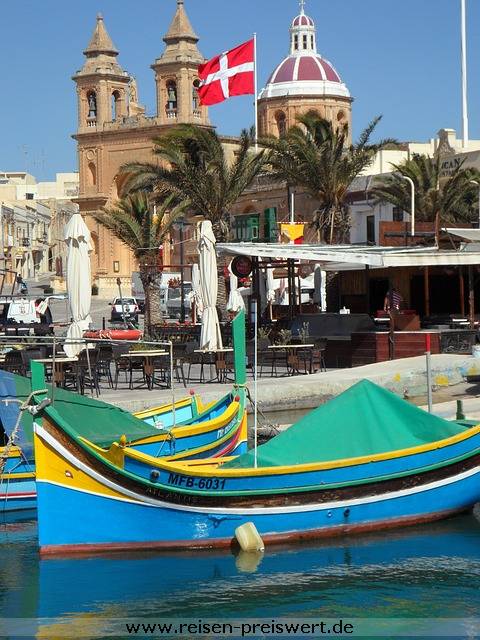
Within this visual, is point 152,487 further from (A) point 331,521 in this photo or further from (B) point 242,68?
(B) point 242,68

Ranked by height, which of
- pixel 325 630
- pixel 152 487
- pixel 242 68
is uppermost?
pixel 242 68

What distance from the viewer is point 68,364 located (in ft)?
72.8

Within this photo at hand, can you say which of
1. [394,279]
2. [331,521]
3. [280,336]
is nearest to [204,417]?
[331,521]

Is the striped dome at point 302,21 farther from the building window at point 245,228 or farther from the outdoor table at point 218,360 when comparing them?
the outdoor table at point 218,360

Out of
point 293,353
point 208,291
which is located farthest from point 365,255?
point 208,291

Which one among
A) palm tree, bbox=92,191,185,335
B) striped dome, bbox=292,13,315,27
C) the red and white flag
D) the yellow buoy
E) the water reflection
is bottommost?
the water reflection

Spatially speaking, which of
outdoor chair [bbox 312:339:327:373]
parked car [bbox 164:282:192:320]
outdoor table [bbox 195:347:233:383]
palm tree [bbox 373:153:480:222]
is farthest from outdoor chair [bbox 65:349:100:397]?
parked car [bbox 164:282:192:320]

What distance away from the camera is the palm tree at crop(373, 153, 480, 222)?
43812 mm

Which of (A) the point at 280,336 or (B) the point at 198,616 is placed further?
(A) the point at 280,336

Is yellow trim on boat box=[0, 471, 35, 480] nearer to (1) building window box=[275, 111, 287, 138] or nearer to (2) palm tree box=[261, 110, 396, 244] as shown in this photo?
(2) palm tree box=[261, 110, 396, 244]

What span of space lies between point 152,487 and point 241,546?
1164 mm

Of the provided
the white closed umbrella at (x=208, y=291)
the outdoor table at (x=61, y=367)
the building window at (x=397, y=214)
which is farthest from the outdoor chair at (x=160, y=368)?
the building window at (x=397, y=214)

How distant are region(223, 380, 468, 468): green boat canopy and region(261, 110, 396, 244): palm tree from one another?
2429 centimetres

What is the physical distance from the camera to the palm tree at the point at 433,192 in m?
43.8
